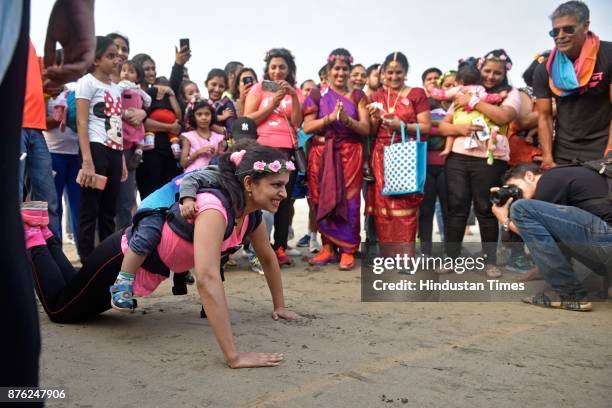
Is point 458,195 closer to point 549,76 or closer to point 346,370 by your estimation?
point 549,76

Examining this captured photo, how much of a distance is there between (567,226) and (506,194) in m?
0.52

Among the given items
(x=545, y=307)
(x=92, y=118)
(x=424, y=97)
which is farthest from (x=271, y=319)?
(x=424, y=97)

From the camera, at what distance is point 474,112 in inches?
185

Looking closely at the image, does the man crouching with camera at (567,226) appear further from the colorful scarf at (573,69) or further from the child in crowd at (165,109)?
the child in crowd at (165,109)

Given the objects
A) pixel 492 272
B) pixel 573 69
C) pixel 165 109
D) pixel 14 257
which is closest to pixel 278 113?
pixel 165 109

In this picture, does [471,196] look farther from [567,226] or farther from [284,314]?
[284,314]

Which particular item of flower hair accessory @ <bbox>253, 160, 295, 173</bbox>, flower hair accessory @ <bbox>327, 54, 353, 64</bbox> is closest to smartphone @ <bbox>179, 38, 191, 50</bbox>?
flower hair accessory @ <bbox>327, 54, 353, 64</bbox>

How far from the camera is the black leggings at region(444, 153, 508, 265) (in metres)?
4.62

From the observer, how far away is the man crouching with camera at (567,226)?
3.46 meters

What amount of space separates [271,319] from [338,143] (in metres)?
2.25

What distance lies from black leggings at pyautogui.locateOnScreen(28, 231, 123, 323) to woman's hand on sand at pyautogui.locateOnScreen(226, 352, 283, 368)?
895mm

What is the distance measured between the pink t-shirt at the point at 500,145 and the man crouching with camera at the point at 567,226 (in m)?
0.92

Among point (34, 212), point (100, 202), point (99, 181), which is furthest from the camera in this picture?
point (100, 202)

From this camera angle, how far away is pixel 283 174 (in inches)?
105
